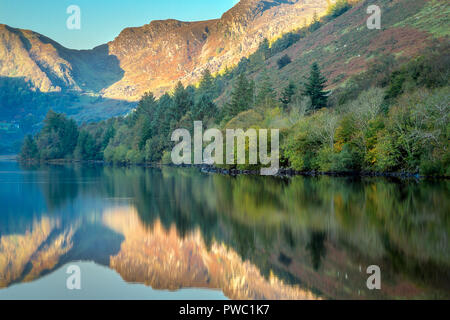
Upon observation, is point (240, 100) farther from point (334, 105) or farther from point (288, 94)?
point (334, 105)

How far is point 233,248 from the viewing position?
1716 cm

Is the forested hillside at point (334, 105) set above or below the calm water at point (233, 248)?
above

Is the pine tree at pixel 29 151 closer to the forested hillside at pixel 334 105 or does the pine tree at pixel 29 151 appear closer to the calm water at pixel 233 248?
the forested hillside at pixel 334 105

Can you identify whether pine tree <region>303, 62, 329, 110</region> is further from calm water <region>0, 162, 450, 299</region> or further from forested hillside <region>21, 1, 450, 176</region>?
calm water <region>0, 162, 450, 299</region>

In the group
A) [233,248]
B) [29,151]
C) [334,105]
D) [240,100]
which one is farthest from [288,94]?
[29,151]

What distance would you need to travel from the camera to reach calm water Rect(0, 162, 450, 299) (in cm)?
1232

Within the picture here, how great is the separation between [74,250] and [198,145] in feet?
228

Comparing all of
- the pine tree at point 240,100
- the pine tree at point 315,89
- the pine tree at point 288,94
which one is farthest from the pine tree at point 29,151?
the pine tree at point 315,89

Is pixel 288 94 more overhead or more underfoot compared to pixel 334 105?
more overhead

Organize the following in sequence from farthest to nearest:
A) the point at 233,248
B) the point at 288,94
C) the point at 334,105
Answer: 1. the point at 288,94
2. the point at 334,105
3. the point at 233,248

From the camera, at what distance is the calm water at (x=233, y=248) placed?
1232 cm

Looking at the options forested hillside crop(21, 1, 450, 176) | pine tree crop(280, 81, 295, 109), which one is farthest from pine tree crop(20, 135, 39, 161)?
pine tree crop(280, 81, 295, 109)
